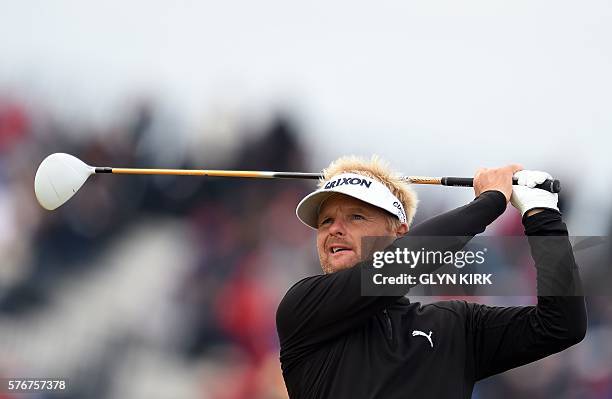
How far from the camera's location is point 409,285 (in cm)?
196

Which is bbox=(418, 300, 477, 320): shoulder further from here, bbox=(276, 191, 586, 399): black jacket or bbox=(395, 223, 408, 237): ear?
bbox=(395, 223, 408, 237): ear

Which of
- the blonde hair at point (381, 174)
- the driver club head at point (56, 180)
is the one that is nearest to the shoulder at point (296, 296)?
the blonde hair at point (381, 174)

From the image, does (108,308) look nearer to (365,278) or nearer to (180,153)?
(180,153)

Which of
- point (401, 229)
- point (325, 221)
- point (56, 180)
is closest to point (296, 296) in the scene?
point (325, 221)

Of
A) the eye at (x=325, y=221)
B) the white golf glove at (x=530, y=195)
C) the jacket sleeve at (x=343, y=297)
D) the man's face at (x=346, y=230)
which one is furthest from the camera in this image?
the eye at (x=325, y=221)

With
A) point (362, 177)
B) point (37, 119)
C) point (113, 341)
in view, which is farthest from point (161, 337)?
point (362, 177)

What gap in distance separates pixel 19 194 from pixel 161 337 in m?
1.26

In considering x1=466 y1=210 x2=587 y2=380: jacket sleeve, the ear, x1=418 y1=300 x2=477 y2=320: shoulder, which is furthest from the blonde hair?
x1=466 y1=210 x2=587 y2=380: jacket sleeve

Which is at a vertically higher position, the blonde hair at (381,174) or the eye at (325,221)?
the blonde hair at (381,174)

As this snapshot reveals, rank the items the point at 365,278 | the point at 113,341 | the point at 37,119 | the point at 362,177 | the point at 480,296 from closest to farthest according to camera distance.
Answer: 1. the point at 365,278
2. the point at 362,177
3. the point at 480,296
4. the point at 113,341
5. the point at 37,119

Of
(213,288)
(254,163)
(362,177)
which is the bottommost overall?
(362,177)

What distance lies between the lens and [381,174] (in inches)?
90.7

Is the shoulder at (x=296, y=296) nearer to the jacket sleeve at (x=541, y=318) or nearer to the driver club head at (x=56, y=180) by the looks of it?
the jacket sleeve at (x=541, y=318)

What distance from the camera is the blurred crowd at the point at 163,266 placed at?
482 centimetres
